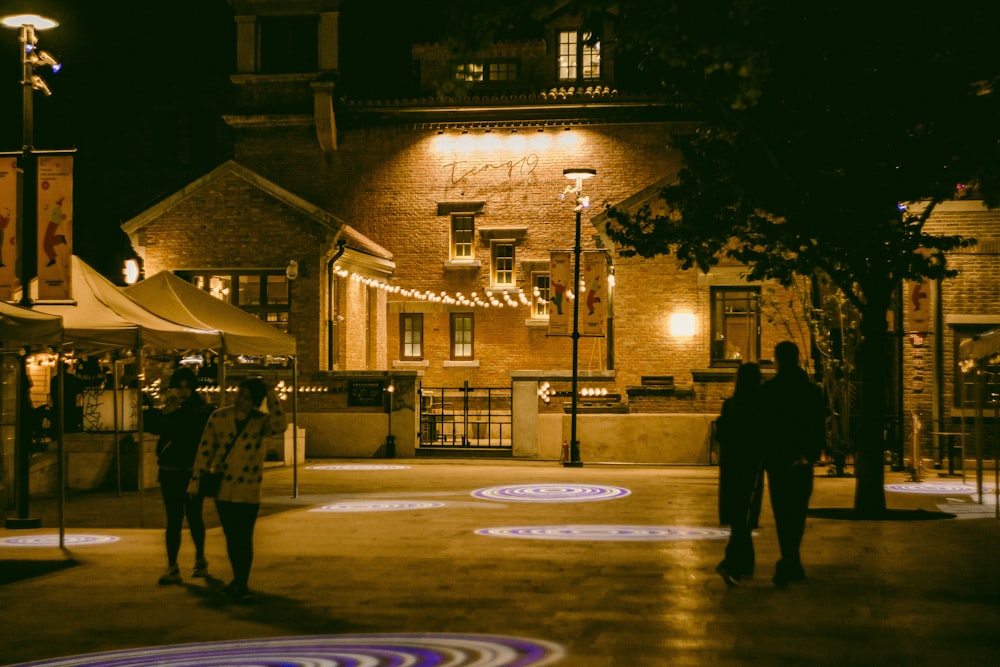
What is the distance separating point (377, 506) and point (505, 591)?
6820 millimetres

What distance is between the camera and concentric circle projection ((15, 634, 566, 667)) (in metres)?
6.89

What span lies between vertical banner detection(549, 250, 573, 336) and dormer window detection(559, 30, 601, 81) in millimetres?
9245

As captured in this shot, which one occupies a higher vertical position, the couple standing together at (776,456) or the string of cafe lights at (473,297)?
the string of cafe lights at (473,297)

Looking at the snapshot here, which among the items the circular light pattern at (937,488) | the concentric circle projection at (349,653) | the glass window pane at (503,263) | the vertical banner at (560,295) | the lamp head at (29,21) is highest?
the lamp head at (29,21)

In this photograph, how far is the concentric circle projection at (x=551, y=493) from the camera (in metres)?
16.7

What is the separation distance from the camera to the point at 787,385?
30.9 feet

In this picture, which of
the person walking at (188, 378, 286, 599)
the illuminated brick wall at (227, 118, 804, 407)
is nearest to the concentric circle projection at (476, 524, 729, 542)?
the person walking at (188, 378, 286, 599)

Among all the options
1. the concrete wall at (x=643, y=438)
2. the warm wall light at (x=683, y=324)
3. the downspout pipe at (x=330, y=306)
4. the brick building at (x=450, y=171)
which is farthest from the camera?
the brick building at (x=450, y=171)

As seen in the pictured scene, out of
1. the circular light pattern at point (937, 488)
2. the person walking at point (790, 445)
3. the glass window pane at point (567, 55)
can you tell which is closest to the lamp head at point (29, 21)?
the person walking at point (790, 445)

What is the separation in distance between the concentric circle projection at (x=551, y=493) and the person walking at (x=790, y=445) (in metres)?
6.98

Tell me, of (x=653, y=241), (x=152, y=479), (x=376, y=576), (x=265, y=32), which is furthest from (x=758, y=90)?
(x=265, y=32)

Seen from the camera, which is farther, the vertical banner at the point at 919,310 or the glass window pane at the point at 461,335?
the glass window pane at the point at 461,335

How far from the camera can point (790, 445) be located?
369 inches

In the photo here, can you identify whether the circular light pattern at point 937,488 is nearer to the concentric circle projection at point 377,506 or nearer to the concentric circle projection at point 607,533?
the concentric circle projection at point 607,533
